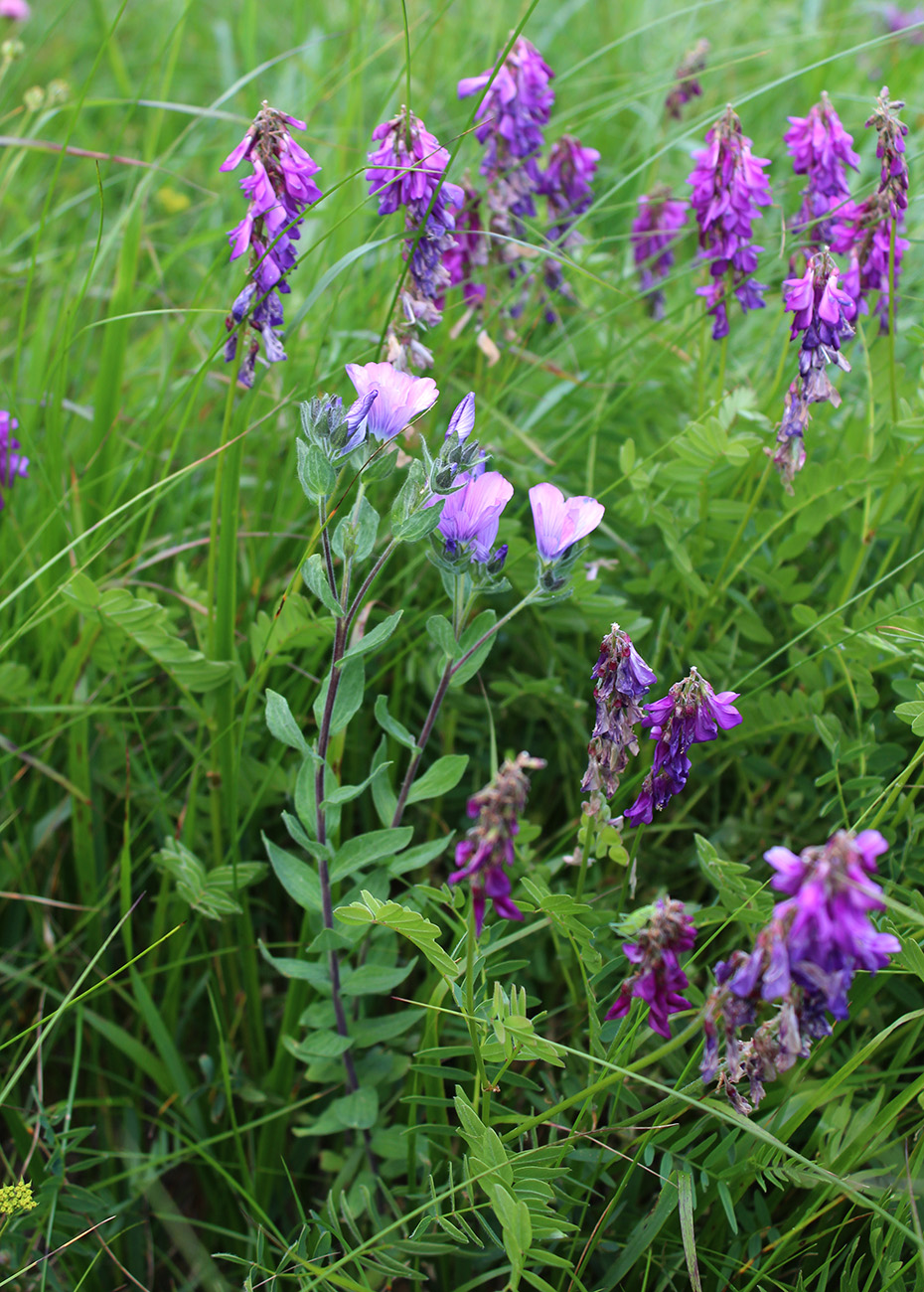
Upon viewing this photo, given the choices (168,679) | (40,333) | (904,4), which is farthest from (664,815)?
(904,4)

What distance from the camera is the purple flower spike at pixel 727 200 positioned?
2010 millimetres

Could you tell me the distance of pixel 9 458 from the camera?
223 cm

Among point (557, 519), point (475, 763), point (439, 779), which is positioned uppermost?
point (557, 519)

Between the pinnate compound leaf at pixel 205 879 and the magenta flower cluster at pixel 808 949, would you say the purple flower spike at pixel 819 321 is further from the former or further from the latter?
the pinnate compound leaf at pixel 205 879

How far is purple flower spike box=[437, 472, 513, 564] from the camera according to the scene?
4.71 ft

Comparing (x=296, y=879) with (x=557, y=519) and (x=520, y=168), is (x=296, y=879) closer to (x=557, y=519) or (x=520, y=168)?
(x=557, y=519)

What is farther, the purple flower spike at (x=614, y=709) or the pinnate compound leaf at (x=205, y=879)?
the pinnate compound leaf at (x=205, y=879)

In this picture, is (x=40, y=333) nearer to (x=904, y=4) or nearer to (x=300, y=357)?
(x=300, y=357)

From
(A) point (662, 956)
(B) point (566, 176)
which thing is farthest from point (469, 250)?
(A) point (662, 956)

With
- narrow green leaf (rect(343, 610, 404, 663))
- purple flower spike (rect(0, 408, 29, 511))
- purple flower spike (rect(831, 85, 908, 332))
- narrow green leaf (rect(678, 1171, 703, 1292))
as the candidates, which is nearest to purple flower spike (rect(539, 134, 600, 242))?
purple flower spike (rect(831, 85, 908, 332))

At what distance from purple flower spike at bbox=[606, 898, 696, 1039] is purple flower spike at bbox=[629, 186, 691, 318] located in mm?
1845

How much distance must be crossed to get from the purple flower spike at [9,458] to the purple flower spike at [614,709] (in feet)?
4.98

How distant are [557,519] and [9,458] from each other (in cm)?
142

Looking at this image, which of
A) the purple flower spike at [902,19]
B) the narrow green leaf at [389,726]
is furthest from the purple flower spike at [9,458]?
the purple flower spike at [902,19]
